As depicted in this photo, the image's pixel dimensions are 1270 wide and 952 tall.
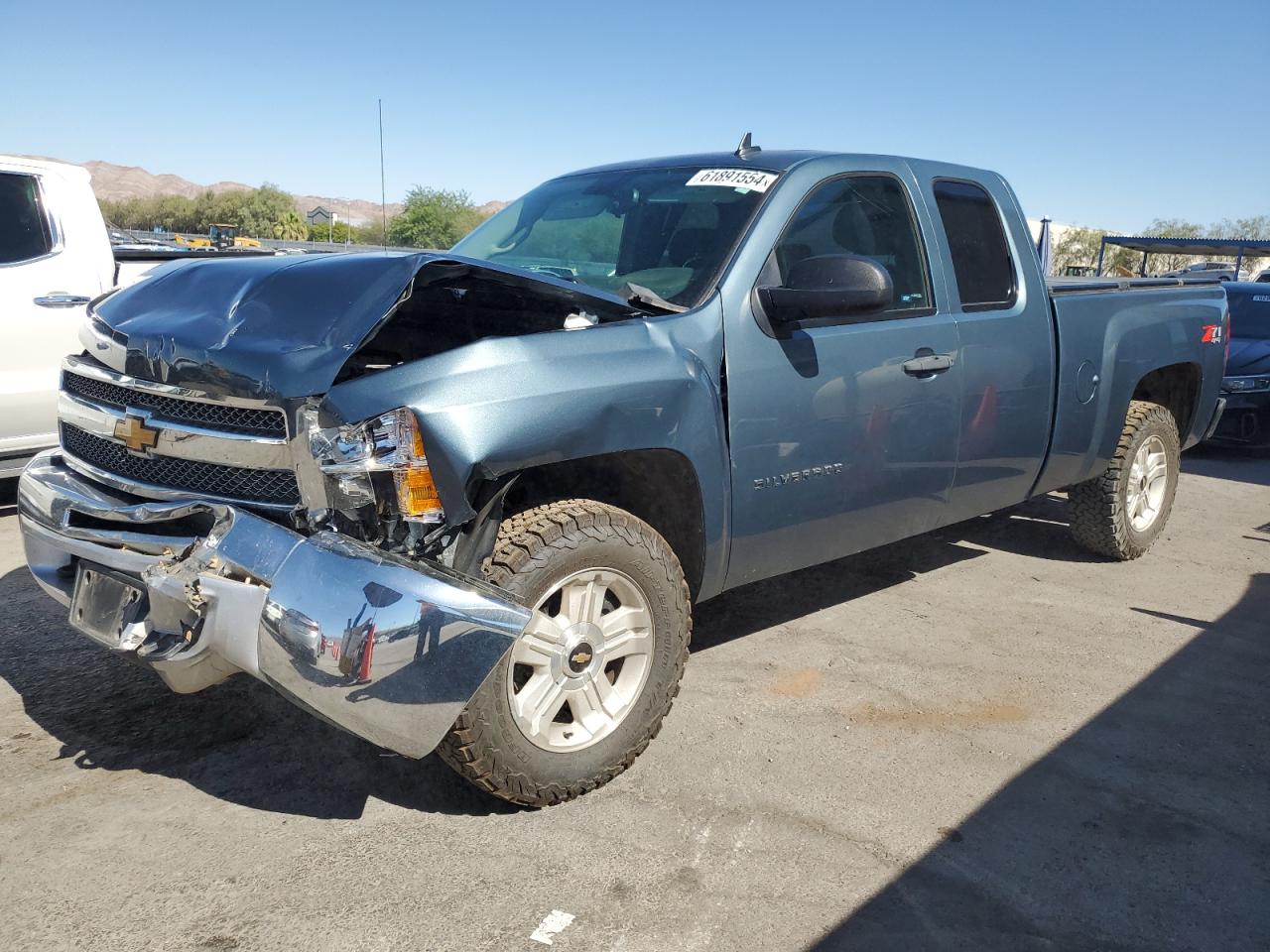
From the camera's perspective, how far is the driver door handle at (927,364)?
4.02 meters

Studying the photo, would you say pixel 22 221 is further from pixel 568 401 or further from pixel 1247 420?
pixel 1247 420

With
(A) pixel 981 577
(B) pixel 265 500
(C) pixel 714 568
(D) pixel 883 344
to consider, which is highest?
(D) pixel 883 344

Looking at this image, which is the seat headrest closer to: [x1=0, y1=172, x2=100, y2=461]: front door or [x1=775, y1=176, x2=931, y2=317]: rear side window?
[x1=775, y1=176, x2=931, y2=317]: rear side window

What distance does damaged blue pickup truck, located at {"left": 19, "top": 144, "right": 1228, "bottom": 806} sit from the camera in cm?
263

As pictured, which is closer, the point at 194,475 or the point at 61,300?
the point at 194,475

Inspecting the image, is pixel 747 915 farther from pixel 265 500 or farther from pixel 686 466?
pixel 265 500

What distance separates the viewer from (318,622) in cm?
250

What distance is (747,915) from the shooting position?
104 inches

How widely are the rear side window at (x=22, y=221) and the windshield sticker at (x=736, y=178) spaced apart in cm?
394

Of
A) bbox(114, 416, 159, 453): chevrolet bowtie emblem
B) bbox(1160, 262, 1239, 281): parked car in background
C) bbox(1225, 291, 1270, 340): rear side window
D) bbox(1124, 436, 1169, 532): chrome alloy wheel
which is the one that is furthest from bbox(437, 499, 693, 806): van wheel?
bbox(1225, 291, 1270, 340): rear side window

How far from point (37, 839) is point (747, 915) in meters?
1.87

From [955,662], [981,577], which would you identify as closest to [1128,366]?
[981,577]

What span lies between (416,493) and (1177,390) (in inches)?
200

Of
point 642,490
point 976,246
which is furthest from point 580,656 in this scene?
point 976,246
